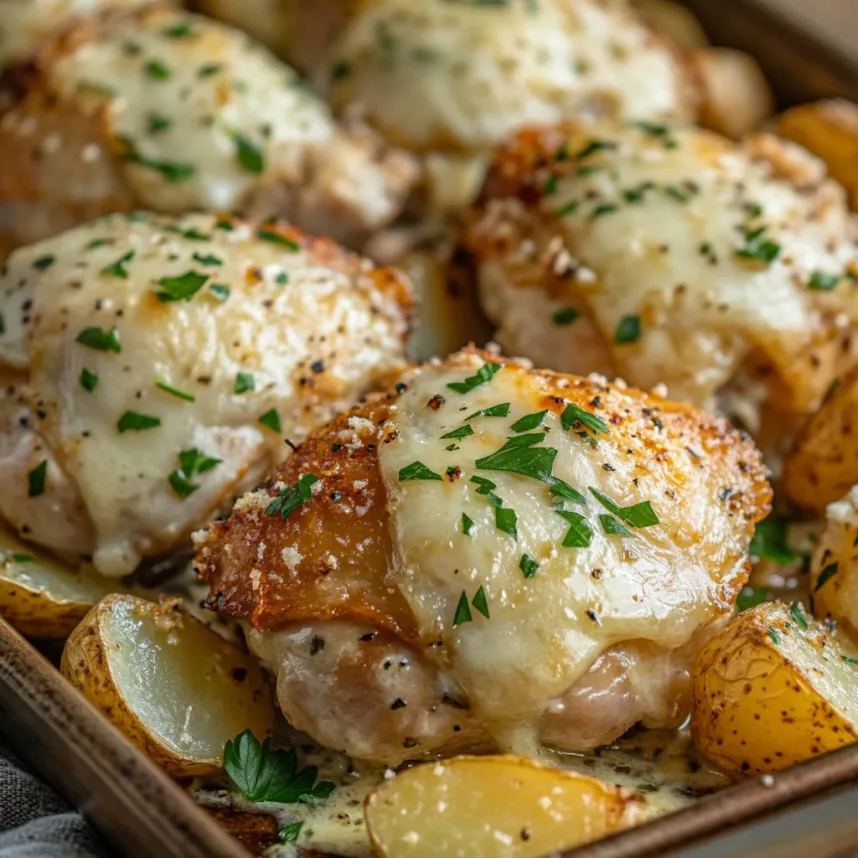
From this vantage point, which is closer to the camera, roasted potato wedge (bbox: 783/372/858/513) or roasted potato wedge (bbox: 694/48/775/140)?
roasted potato wedge (bbox: 783/372/858/513)

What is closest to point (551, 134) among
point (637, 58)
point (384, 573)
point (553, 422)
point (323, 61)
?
point (637, 58)

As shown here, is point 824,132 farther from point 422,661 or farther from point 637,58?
point 422,661

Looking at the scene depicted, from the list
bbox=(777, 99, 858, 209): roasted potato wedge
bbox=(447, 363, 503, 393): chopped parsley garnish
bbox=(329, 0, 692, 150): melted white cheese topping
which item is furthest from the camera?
bbox=(777, 99, 858, 209): roasted potato wedge

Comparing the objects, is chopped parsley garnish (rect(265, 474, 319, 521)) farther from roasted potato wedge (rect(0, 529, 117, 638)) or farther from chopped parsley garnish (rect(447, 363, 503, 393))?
roasted potato wedge (rect(0, 529, 117, 638))

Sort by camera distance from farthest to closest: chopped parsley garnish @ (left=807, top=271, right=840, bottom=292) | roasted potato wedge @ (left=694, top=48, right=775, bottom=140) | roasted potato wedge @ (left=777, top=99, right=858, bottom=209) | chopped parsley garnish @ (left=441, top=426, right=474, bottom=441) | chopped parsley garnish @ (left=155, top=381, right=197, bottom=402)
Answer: roasted potato wedge @ (left=694, top=48, right=775, bottom=140) → roasted potato wedge @ (left=777, top=99, right=858, bottom=209) → chopped parsley garnish @ (left=807, top=271, right=840, bottom=292) → chopped parsley garnish @ (left=155, top=381, right=197, bottom=402) → chopped parsley garnish @ (left=441, top=426, right=474, bottom=441)

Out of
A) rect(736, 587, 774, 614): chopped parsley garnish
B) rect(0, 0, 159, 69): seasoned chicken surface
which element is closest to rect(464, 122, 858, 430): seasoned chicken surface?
rect(736, 587, 774, 614): chopped parsley garnish
